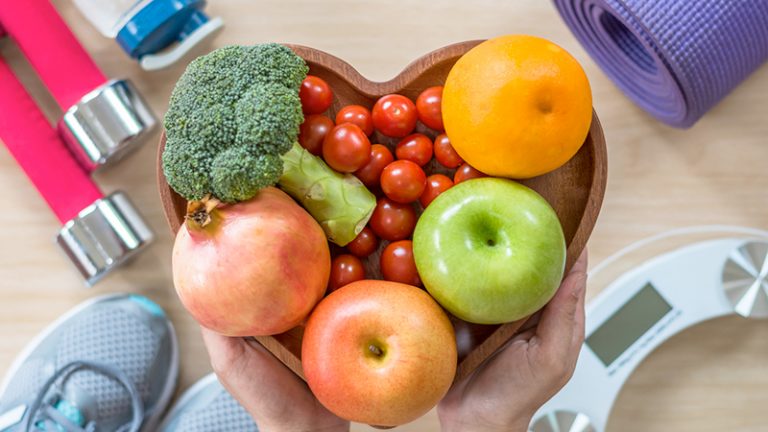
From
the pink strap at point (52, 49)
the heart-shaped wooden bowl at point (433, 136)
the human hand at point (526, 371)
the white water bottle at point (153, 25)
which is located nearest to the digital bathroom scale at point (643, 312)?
the human hand at point (526, 371)

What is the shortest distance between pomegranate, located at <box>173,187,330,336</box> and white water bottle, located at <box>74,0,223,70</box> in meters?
0.38

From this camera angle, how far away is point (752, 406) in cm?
102

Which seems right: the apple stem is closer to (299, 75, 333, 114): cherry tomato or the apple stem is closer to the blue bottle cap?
(299, 75, 333, 114): cherry tomato

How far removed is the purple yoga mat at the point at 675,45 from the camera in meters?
0.78

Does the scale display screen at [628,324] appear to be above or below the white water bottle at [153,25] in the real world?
below

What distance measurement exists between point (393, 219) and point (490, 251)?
0.13 meters

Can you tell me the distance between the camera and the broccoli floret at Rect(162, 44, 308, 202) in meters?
0.63

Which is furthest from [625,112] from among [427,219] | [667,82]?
[427,219]

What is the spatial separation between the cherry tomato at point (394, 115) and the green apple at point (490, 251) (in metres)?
0.10

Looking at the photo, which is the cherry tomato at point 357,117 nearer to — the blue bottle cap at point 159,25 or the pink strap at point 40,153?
the blue bottle cap at point 159,25

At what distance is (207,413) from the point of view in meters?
1.06

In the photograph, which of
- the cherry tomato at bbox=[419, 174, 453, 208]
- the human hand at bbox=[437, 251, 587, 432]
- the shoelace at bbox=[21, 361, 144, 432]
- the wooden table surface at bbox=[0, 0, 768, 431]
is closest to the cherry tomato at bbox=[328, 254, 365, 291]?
the cherry tomato at bbox=[419, 174, 453, 208]

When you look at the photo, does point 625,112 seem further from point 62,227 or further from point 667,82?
point 62,227

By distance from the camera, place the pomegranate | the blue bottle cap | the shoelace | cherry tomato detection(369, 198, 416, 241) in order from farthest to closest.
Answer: the shoelace → the blue bottle cap → cherry tomato detection(369, 198, 416, 241) → the pomegranate
